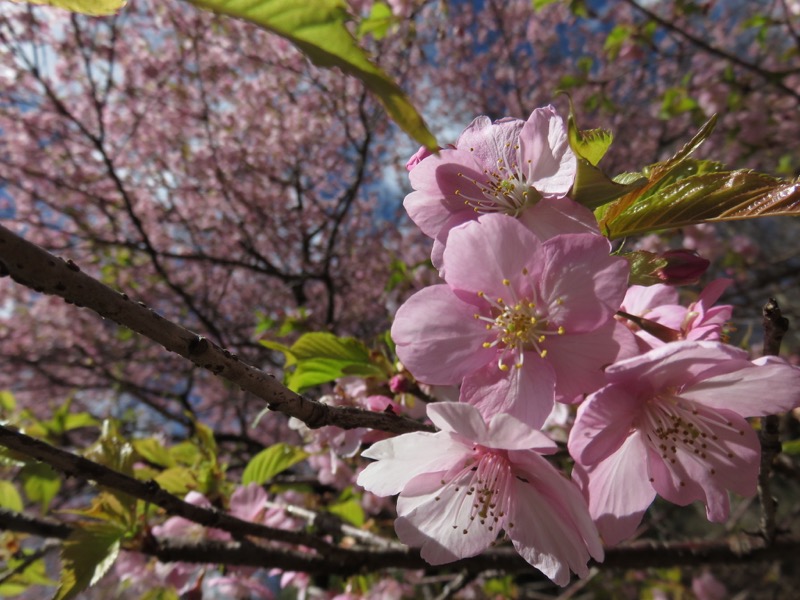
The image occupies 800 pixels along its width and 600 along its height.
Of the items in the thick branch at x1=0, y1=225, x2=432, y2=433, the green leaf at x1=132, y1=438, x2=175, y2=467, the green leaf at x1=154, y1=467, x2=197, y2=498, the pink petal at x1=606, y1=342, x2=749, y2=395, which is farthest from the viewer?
the green leaf at x1=132, y1=438, x2=175, y2=467

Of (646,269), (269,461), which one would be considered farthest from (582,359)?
(269,461)

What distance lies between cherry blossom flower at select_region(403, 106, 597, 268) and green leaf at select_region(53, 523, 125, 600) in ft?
3.19

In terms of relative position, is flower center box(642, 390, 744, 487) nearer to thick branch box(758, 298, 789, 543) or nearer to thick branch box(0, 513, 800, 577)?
thick branch box(758, 298, 789, 543)

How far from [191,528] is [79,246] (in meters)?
3.69

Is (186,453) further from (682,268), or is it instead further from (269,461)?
(682,268)

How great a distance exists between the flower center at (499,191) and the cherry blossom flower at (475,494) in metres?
Answer: 0.37

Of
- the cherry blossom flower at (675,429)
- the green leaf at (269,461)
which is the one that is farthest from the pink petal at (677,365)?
the green leaf at (269,461)

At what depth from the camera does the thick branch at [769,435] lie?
0.68m

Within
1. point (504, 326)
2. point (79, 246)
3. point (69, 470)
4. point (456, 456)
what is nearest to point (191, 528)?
point (69, 470)

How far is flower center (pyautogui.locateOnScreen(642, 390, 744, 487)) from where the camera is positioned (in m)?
0.75

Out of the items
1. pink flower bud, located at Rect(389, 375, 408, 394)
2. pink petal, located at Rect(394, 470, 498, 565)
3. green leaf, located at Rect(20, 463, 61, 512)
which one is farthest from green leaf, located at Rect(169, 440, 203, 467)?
pink petal, located at Rect(394, 470, 498, 565)

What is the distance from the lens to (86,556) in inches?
43.5

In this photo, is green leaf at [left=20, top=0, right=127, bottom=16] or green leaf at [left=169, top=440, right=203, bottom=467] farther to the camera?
green leaf at [left=169, top=440, right=203, bottom=467]

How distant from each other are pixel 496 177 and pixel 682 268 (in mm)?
320
